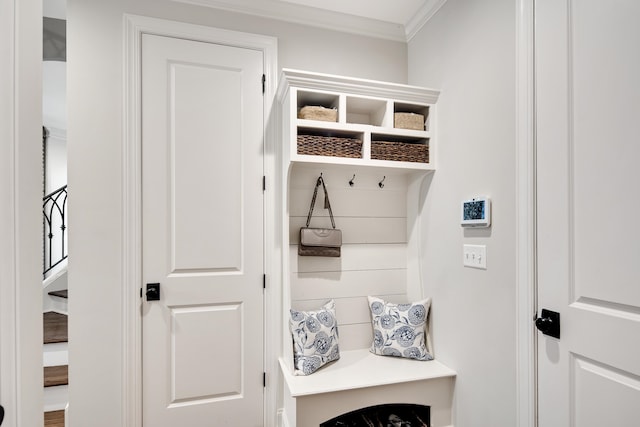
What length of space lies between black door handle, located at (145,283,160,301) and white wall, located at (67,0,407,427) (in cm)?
14

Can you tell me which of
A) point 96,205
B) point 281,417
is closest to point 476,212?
point 281,417

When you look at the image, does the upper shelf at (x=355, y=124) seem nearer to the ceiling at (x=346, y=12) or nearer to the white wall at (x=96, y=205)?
the ceiling at (x=346, y=12)

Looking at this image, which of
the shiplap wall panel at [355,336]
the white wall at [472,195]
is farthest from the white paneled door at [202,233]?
the white wall at [472,195]

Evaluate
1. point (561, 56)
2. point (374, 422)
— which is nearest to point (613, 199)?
point (561, 56)

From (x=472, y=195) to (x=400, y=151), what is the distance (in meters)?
0.48

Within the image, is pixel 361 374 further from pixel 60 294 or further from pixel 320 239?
pixel 60 294

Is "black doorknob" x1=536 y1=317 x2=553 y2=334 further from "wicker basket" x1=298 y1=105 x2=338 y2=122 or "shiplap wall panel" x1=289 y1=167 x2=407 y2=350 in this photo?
"wicker basket" x1=298 y1=105 x2=338 y2=122

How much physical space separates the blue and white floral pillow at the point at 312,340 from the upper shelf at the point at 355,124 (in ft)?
2.90

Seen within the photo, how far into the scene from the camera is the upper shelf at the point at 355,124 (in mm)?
1770

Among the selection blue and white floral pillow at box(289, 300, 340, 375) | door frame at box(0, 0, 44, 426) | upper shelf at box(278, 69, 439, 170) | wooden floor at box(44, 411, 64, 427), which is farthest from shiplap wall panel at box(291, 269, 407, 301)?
wooden floor at box(44, 411, 64, 427)

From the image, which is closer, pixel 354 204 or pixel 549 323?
pixel 549 323

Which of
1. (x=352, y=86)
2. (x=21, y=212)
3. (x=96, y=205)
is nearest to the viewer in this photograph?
(x=21, y=212)

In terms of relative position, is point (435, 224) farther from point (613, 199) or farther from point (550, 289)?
point (613, 199)

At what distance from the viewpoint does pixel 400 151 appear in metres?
1.93
